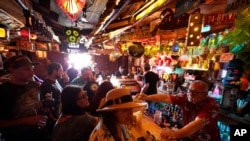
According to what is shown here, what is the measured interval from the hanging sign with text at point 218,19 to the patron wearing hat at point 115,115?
3.79 m

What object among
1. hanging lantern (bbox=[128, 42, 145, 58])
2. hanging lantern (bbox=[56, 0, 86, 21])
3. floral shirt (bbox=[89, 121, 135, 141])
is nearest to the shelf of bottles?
floral shirt (bbox=[89, 121, 135, 141])

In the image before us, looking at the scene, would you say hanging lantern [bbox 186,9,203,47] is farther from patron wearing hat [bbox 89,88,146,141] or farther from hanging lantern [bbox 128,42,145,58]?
hanging lantern [bbox 128,42,145,58]

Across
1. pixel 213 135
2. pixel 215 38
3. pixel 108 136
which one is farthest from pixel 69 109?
pixel 215 38

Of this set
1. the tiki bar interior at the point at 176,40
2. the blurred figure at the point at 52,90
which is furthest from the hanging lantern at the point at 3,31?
the blurred figure at the point at 52,90

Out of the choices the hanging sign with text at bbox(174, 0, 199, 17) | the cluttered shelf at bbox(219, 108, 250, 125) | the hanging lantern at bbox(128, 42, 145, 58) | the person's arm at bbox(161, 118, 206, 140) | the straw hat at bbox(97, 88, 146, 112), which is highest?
the hanging sign with text at bbox(174, 0, 199, 17)

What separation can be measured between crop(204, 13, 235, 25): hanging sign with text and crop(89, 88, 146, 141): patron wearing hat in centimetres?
379

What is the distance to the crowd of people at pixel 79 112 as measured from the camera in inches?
80.0

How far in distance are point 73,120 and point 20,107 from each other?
44.5 inches

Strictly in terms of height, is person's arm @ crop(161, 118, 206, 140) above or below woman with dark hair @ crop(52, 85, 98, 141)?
below

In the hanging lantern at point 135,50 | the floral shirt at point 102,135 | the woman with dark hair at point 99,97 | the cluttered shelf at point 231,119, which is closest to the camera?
the floral shirt at point 102,135

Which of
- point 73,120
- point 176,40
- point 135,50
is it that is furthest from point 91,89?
point 176,40

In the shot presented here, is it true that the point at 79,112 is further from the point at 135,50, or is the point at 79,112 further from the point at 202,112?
the point at 135,50

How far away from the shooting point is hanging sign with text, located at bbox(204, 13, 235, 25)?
189 inches

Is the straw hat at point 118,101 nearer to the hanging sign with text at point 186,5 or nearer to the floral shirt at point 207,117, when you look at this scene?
the floral shirt at point 207,117
